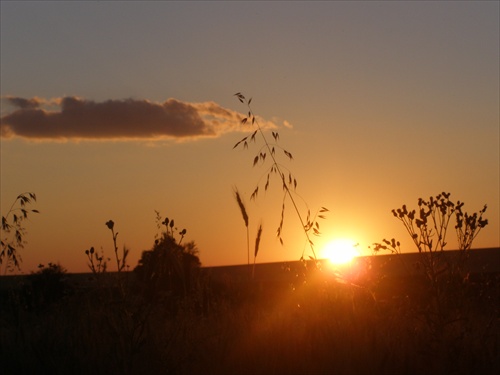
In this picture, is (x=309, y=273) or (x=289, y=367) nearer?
(x=289, y=367)

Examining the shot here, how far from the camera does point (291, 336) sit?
692 cm

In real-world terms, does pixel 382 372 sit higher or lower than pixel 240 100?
lower

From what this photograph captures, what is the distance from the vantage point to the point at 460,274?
Answer: 22.3 feet

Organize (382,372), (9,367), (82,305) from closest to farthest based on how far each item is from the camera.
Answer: (382,372), (9,367), (82,305)

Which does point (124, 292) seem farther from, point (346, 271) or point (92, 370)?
point (346, 271)

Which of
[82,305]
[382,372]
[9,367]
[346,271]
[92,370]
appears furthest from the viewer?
[82,305]

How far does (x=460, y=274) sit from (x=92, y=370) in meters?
3.53

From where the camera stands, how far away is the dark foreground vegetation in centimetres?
621

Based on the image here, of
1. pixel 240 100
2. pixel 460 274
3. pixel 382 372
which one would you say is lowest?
pixel 382 372

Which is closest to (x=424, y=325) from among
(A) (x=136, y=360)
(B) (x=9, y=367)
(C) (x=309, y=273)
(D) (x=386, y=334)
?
(D) (x=386, y=334)

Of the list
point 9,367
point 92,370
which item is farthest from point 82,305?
point 92,370

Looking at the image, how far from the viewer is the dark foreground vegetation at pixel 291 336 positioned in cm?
621

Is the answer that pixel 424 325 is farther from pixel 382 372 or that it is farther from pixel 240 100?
pixel 240 100

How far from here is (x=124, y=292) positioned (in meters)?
6.09
